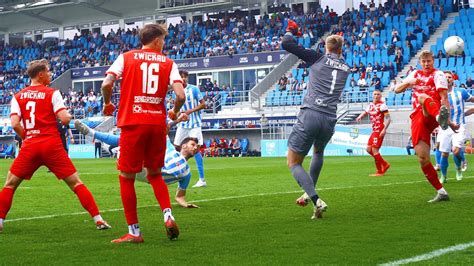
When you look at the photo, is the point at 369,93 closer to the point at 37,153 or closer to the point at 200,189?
the point at 200,189

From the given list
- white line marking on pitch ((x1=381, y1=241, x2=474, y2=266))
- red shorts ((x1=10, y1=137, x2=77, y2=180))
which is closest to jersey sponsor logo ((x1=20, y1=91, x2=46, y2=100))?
red shorts ((x1=10, y1=137, x2=77, y2=180))

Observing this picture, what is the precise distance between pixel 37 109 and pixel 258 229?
2731mm

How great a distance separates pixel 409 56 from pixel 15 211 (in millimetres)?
35206

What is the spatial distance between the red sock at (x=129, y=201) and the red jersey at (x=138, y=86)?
0.59 metres

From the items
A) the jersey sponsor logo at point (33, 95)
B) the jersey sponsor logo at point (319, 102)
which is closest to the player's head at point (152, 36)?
the jersey sponsor logo at point (33, 95)

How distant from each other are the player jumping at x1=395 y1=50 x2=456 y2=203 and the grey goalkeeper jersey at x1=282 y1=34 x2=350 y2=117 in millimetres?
1643

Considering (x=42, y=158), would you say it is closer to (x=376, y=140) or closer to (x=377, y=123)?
(x=376, y=140)

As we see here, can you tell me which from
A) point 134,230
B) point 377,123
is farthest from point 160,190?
point 377,123

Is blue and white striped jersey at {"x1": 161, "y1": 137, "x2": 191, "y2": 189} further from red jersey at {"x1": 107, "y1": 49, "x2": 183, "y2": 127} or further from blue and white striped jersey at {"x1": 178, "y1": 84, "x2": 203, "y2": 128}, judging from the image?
blue and white striped jersey at {"x1": 178, "y1": 84, "x2": 203, "y2": 128}

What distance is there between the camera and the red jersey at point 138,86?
7.98m

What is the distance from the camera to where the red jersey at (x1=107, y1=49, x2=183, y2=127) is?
7.98 m

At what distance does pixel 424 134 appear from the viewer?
38.0 feet

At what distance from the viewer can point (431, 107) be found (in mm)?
11523

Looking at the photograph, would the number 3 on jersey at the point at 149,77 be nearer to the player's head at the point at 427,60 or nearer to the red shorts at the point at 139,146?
the red shorts at the point at 139,146
